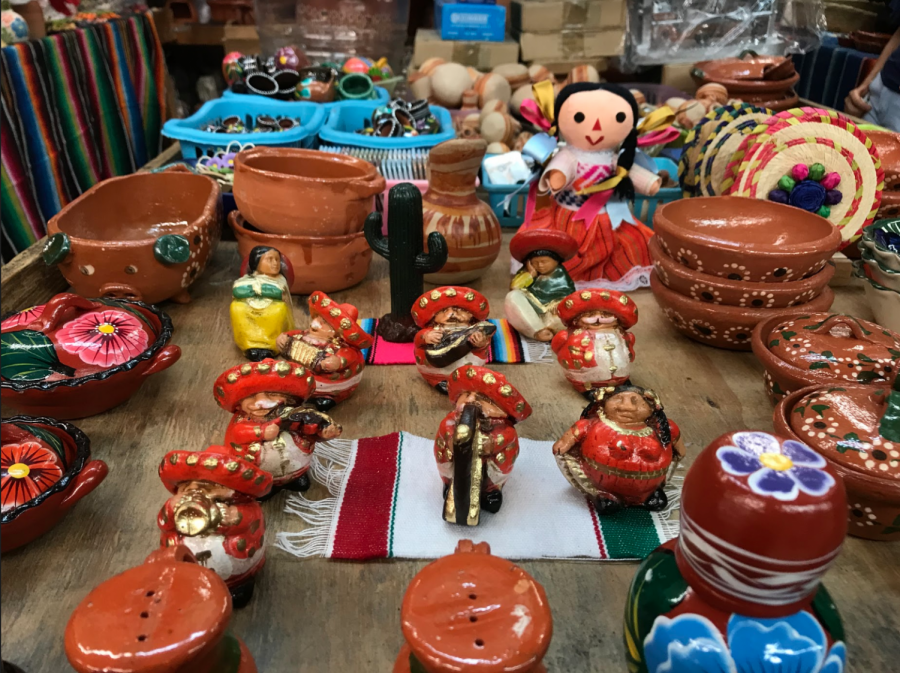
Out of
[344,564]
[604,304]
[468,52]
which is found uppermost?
[468,52]

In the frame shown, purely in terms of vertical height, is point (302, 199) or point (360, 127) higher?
point (302, 199)

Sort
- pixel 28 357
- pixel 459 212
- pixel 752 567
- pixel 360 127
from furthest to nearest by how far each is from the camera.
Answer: pixel 360 127
pixel 459 212
pixel 28 357
pixel 752 567

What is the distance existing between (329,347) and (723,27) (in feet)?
9.51

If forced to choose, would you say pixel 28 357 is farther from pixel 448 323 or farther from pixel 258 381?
pixel 448 323

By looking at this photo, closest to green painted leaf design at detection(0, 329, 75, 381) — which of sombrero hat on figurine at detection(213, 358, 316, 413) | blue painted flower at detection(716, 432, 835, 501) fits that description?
sombrero hat on figurine at detection(213, 358, 316, 413)

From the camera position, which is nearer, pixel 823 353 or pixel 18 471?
pixel 18 471

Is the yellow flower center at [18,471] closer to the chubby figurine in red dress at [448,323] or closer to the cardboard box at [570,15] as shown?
the chubby figurine in red dress at [448,323]

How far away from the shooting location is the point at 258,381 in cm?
107

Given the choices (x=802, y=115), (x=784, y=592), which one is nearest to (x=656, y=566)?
(x=784, y=592)

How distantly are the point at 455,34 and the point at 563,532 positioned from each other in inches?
113

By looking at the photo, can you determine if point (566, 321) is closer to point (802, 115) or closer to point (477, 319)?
point (477, 319)

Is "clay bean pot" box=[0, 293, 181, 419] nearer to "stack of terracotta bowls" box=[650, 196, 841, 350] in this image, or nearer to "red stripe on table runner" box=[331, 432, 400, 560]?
"red stripe on table runner" box=[331, 432, 400, 560]

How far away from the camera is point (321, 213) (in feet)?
5.59

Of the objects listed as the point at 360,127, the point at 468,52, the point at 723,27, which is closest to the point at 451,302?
the point at 360,127
